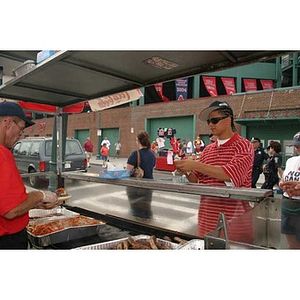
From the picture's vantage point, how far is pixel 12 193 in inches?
64.5

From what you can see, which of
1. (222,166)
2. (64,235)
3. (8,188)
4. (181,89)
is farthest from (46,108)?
(181,89)

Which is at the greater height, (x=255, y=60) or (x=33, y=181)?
(x=255, y=60)

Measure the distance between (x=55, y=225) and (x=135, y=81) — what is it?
5.57 ft

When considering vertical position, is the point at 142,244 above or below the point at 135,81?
below

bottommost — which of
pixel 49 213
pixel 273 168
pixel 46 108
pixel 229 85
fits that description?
pixel 49 213

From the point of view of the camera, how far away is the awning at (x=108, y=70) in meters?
2.17

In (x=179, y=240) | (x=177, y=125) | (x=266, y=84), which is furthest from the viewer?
(x=177, y=125)

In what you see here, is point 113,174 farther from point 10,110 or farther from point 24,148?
point 24,148

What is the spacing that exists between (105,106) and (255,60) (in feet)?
9.27

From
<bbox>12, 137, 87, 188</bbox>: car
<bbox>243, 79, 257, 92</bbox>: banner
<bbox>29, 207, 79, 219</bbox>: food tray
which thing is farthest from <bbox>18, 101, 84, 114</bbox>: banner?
<bbox>243, 79, 257, 92</bbox>: banner

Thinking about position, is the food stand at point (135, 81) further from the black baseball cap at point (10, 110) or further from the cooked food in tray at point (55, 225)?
the black baseball cap at point (10, 110)

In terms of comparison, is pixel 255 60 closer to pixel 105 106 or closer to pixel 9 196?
pixel 9 196

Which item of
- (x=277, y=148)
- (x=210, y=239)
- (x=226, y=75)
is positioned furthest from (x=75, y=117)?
(x=210, y=239)

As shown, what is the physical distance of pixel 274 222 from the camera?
187 centimetres
